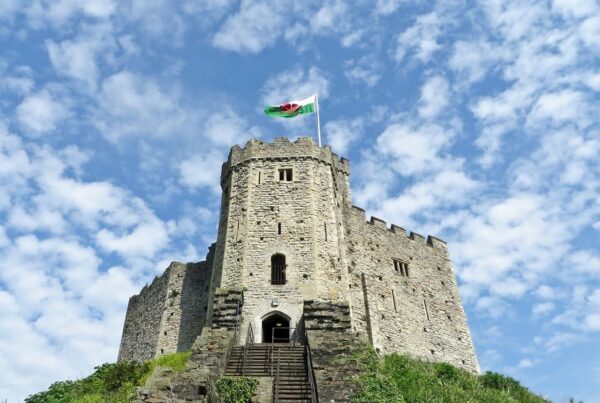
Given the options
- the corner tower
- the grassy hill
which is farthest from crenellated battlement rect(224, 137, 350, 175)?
the grassy hill

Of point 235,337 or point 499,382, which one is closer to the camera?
point 235,337

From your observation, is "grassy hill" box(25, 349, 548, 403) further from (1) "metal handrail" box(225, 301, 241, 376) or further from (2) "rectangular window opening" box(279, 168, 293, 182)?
(2) "rectangular window opening" box(279, 168, 293, 182)

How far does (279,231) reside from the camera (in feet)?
70.7

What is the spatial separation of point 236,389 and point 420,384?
6926mm

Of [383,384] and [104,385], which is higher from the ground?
[104,385]

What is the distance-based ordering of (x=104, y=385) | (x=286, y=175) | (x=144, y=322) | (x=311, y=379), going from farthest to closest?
1. (x=144, y=322)
2. (x=286, y=175)
3. (x=104, y=385)
4. (x=311, y=379)

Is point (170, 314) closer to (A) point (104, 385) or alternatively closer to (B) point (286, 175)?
(A) point (104, 385)

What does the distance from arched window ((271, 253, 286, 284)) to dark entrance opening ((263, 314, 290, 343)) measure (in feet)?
4.67

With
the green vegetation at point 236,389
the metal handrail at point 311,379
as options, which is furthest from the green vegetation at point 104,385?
the metal handrail at point 311,379

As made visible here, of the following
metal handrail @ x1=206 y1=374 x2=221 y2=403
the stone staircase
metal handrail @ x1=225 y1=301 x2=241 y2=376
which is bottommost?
metal handrail @ x1=206 y1=374 x2=221 y2=403

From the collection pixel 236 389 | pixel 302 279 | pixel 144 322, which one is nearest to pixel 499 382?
pixel 302 279

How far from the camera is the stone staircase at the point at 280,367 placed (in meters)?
13.5

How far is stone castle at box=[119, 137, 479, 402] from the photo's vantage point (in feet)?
63.7

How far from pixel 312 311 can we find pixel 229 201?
22.2 ft
